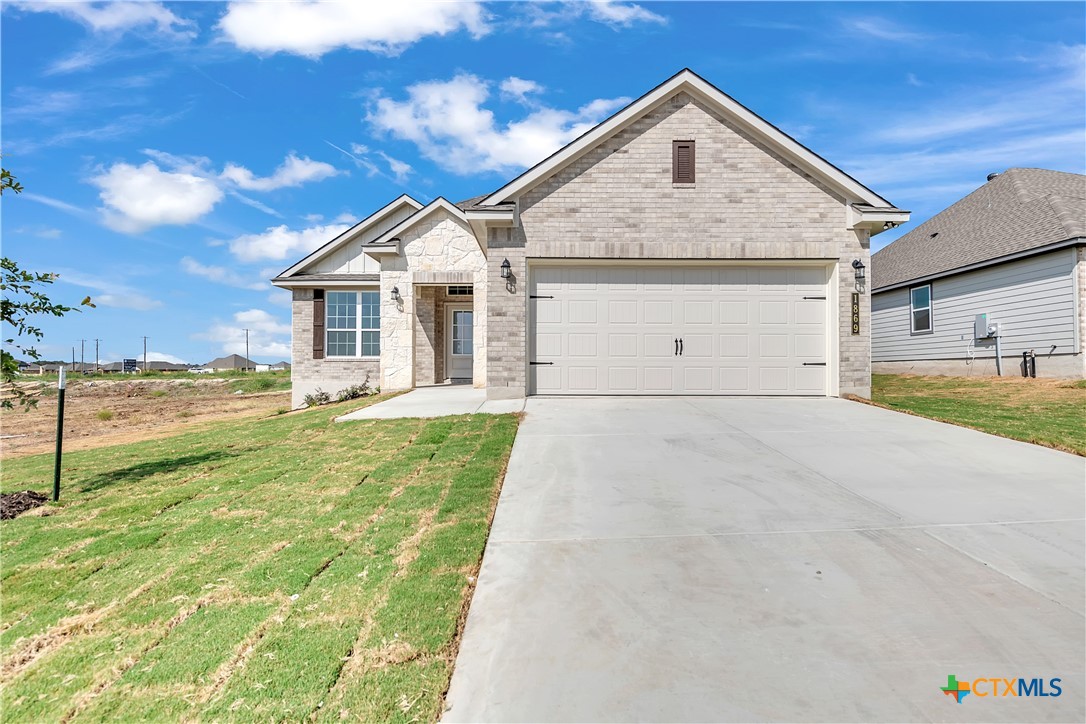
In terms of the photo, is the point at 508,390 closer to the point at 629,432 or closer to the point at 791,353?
the point at 629,432

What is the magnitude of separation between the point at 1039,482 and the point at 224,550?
7355mm

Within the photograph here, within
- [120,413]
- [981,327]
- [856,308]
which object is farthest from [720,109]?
[120,413]

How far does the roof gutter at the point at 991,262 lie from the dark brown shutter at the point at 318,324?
1992 cm

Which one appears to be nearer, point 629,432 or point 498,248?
point 629,432

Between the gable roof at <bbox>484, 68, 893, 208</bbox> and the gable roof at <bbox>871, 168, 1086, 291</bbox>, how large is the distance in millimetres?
8053

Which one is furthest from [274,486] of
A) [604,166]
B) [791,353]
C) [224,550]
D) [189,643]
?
[791,353]

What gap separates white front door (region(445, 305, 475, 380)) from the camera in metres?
16.4

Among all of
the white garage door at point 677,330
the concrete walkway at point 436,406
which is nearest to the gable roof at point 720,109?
the white garage door at point 677,330

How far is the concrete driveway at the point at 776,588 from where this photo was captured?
92.9 inches

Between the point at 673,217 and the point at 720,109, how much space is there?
229cm

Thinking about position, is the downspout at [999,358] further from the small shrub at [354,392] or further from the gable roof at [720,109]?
the small shrub at [354,392]

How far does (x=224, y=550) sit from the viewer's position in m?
3.92

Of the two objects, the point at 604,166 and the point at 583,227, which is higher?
the point at 604,166

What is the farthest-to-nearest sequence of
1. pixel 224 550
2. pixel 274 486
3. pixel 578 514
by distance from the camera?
pixel 274 486, pixel 578 514, pixel 224 550
